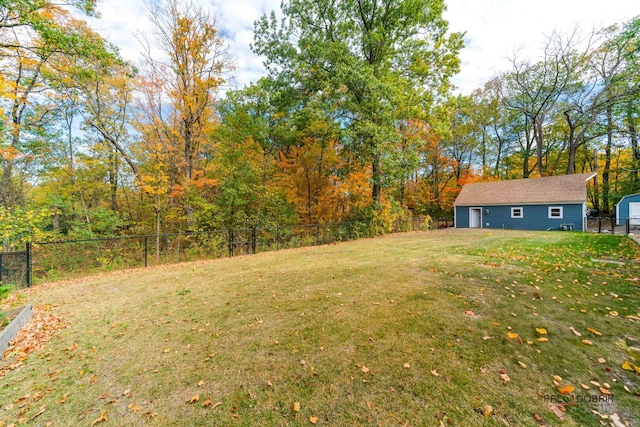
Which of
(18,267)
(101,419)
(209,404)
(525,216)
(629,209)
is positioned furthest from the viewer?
(525,216)

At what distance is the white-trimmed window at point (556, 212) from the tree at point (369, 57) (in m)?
11.7

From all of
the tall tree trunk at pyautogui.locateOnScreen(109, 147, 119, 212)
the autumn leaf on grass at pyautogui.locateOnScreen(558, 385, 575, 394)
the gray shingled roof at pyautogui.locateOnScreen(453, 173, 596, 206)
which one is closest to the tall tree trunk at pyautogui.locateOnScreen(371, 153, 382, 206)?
the gray shingled roof at pyautogui.locateOnScreen(453, 173, 596, 206)

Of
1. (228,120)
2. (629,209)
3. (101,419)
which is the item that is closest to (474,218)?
(629,209)

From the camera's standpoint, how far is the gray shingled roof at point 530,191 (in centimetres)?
1673

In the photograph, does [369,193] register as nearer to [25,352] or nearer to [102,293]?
[102,293]

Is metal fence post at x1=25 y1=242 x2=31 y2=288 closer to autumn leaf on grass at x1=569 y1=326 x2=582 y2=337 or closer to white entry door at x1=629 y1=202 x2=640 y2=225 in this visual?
autumn leaf on grass at x1=569 y1=326 x2=582 y2=337

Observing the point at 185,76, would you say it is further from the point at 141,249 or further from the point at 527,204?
the point at 527,204

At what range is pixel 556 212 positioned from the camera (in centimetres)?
1694

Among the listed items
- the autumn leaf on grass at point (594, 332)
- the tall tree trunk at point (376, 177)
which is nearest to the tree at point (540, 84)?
the tall tree trunk at point (376, 177)

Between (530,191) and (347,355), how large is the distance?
22295 mm

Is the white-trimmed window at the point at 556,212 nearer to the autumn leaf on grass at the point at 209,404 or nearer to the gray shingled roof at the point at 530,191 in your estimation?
A: the gray shingled roof at the point at 530,191

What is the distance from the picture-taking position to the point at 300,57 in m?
12.6

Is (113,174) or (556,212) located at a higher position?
(113,174)

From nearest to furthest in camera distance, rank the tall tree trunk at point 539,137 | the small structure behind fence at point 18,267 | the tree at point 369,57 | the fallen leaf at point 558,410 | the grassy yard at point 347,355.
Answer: the fallen leaf at point 558,410 < the grassy yard at point 347,355 < the small structure behind fence at point 18,267 < the tree at point 369,57 < the tall tree trunk at point 539,137
